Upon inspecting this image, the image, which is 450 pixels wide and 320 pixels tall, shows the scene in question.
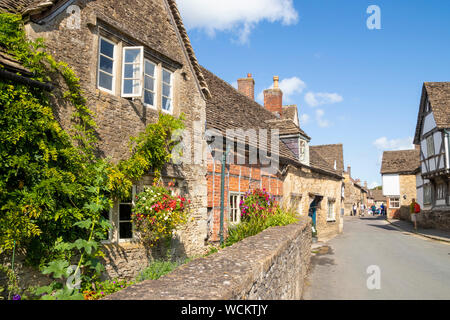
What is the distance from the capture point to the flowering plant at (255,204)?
11184 millimetres

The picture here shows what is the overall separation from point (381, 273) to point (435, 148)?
16549 millimetres

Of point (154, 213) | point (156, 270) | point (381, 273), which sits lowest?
point (381, 273)

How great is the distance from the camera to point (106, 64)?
24.3 ft

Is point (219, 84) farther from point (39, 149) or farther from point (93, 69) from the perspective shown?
point (39, 149)

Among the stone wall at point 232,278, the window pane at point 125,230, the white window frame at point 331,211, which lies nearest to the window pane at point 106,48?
the window pane at point 125,230

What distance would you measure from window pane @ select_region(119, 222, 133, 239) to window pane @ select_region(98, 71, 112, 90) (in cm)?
294

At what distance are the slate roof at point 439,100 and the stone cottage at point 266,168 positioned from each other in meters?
7.07

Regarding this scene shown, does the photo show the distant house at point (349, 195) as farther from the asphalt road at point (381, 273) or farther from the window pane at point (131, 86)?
the window pane at point (131, 86)

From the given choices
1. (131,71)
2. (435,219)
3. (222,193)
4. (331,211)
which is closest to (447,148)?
(435,219)

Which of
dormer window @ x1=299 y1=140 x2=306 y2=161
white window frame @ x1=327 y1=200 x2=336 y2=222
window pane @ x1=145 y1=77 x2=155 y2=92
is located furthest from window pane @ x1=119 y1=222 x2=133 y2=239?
white window frame @ x1=327 y1=200 x2=336 y2=222

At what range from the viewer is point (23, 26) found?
5.85 m

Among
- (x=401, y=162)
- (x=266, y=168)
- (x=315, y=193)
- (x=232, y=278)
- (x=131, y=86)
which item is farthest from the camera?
(x=401, y=162)

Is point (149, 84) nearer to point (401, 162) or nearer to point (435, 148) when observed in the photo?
point (435, 148)
